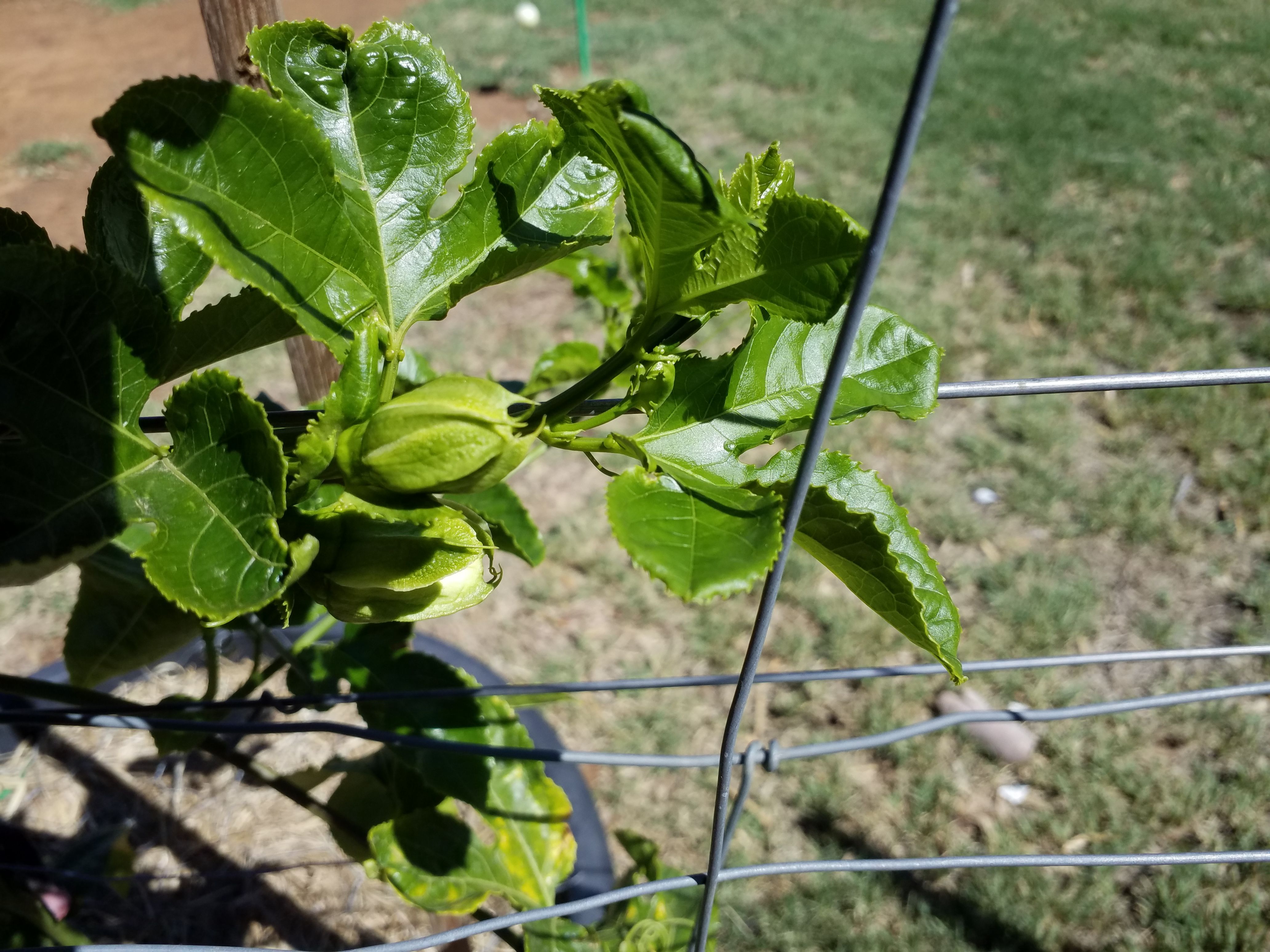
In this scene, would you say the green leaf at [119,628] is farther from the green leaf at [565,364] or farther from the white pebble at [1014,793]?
the white pebble at [1014,793]

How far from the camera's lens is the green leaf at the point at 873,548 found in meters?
0.51

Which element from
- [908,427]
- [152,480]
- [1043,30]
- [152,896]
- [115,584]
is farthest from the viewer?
[1043,30]

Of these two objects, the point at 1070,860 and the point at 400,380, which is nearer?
the point at 1070,860

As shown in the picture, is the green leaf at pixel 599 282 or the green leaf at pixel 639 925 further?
the green leaf at pixel 599 282

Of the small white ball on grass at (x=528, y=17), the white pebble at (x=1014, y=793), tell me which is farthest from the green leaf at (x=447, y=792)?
the small white ball on grass at (x=528, y=17)

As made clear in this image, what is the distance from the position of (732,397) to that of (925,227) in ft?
10.3

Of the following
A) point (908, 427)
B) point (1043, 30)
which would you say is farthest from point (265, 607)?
point (1043, 30)

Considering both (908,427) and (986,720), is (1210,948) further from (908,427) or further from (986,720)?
(908,427)

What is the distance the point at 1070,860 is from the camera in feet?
2.48

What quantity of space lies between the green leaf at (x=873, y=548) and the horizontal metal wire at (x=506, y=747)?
9.6 inches

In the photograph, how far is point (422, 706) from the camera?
90 cm

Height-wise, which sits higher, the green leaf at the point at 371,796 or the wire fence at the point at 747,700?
the wire fence at the point at 747,700

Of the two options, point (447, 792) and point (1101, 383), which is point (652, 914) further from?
point (1101, 383)

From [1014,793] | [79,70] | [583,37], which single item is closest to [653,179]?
[1014,793]
